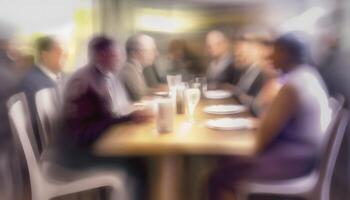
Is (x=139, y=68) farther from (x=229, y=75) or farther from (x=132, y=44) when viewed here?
(x=229, y=75)

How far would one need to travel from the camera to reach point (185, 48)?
74cm

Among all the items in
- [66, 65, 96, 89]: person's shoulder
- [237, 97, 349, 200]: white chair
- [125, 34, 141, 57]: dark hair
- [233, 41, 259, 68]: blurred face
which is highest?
[125, 34, 141, 57]: dark hair

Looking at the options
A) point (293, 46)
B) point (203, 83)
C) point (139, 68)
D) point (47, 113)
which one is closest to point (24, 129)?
point (47, 113)

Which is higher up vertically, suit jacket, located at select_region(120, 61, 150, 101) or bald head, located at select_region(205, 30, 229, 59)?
bald head, located at select_region(205, 30, 229, 59)

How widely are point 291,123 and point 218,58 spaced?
0.67 feet

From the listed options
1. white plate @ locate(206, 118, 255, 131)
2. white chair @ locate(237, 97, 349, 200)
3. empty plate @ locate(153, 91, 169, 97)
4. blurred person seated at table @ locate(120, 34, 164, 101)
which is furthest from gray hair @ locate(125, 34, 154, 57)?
white chair @ locate(237, 97, 349, 200)

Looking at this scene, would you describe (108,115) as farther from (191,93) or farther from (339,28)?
(339,28)

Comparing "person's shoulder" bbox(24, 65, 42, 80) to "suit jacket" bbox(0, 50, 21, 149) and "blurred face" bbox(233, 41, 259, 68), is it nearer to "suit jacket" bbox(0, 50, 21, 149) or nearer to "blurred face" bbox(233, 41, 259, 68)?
"suit jacket" bbox(0, 50, 21, 149)

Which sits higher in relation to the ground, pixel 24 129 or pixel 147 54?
pixel 147 54

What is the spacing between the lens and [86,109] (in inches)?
29.5

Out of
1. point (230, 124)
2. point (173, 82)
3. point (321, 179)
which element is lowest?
point (321, 179)

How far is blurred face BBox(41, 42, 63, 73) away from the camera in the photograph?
75 cm

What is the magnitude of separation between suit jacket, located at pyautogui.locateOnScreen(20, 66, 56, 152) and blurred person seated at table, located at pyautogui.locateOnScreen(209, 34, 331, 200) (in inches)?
15.8

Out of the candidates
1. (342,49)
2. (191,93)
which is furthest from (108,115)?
(342,49)
